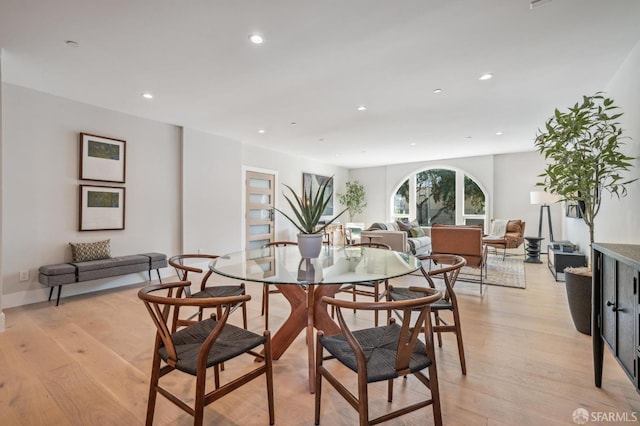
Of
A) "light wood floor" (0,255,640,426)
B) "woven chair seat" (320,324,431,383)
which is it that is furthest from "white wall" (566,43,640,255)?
"woven chair seat" (320,324,431,383)

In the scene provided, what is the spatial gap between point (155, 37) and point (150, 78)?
0.89 metres

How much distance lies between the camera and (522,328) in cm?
279

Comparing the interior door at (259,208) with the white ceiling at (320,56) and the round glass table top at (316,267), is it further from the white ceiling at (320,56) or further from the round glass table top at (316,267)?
the round glass table top at (316,267)

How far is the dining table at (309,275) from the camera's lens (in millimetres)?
1851

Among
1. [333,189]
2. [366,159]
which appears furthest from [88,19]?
[333,189]

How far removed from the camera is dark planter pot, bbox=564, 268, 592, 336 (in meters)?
2.62

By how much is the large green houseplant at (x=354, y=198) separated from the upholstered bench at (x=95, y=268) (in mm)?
6177

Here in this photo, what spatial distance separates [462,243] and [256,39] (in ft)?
11.9

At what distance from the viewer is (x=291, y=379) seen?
2.00m

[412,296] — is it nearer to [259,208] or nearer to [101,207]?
[101,207]

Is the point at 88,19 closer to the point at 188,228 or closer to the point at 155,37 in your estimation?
the point at 155,37

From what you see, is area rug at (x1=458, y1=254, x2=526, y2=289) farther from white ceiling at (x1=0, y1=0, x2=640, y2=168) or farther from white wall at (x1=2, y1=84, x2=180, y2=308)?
white wall at (x1=2, y1=84, x2=180, y2=308)

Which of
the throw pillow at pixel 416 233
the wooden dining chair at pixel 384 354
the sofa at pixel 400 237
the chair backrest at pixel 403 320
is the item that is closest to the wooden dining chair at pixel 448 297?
the wooden dining chair at pixel 384 354

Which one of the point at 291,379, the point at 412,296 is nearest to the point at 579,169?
the point at 412,296
